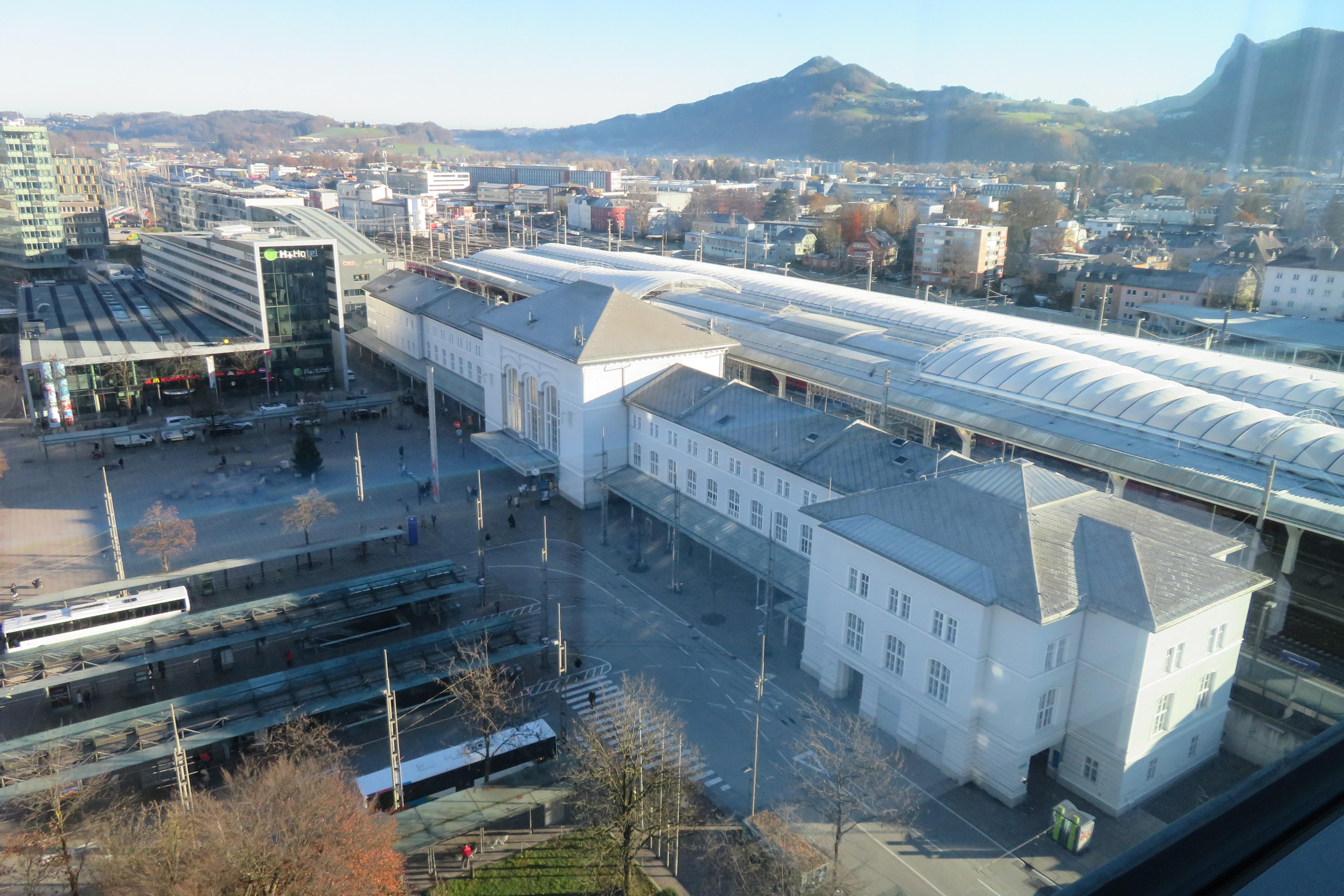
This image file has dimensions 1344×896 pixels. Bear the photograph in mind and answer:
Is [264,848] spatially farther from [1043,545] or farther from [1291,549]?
[1291,549]

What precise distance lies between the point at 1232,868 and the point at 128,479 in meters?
22.1

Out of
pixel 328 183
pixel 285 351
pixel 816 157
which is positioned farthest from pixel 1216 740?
pixel 328 183

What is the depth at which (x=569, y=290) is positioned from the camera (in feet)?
64.6

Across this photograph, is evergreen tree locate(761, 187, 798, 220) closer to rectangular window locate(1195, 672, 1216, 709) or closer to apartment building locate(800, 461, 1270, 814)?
apartment building locate(800, 461, 1270, 814)

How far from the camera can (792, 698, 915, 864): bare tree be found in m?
8.28

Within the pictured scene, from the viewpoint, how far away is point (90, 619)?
12461 millimetres

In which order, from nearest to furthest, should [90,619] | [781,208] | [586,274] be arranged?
[90,619] → [586,274] → [781,208]

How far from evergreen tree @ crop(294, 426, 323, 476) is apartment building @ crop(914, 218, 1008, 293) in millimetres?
→ 27333

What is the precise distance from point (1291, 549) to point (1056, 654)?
3.05 meters

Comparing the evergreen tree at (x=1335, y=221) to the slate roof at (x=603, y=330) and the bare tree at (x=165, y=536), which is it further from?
the bare tree at (x=165, y=536)

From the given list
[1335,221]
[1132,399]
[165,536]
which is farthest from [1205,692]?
[165,536]

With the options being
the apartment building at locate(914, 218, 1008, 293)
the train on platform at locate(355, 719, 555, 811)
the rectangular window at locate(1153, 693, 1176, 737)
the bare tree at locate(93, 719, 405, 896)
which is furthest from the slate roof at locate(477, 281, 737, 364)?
the apartment building at locate(914, 218, 1008, 293)

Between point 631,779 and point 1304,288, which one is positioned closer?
point 631,779

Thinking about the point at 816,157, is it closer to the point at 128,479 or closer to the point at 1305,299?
the point at 1305,299
